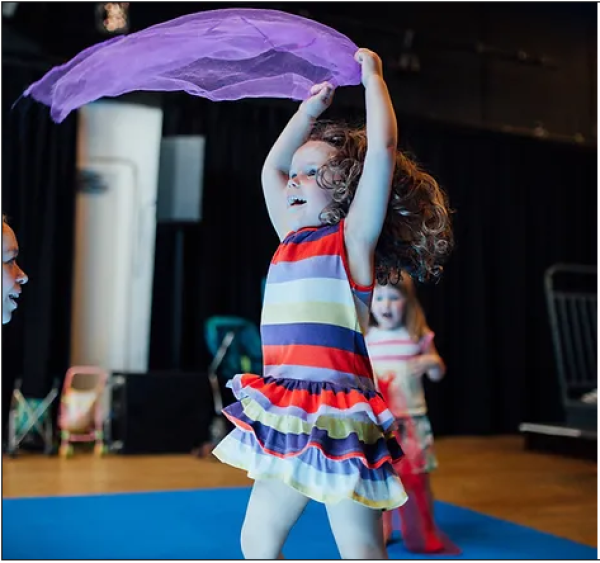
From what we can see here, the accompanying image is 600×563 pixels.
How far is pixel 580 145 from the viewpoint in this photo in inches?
266

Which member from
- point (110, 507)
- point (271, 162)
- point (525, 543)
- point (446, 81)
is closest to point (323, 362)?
point (271, 162)

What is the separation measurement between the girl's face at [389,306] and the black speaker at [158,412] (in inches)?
97.4

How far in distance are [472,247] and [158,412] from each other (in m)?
3.01

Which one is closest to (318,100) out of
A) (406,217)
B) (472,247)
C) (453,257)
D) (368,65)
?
(368,65)

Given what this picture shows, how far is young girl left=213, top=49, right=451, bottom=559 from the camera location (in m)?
1.28

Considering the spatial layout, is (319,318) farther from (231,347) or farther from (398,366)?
(231,347)

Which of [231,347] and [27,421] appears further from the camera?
[231,347]

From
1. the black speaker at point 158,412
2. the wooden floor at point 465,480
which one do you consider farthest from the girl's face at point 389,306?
the black speaker at point 158,412

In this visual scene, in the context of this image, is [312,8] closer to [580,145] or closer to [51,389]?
[580,145]

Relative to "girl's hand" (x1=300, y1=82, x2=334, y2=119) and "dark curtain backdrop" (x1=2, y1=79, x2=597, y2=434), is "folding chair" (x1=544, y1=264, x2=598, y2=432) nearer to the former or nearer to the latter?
"dark curtain backdrop" (x1=2, y1=79, x2=597, y2=434)

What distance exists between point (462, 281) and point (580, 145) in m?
1.54

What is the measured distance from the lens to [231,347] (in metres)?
5.30

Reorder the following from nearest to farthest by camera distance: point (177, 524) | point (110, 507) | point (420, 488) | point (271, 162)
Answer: point (271, 162)
point (420, 488)
point (177, 524)
point (110, 507)

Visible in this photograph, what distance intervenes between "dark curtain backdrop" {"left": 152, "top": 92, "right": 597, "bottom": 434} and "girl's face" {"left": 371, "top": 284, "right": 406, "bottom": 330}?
2869mm
